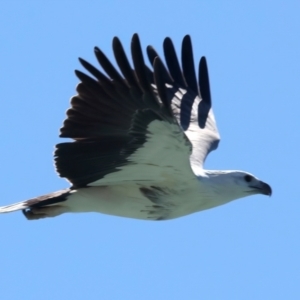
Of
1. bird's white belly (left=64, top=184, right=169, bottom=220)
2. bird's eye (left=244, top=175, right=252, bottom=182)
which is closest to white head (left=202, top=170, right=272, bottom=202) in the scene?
bird's eye (left=244, top=175, right=252, bottom=182)

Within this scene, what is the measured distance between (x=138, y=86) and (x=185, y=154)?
3.13 feet

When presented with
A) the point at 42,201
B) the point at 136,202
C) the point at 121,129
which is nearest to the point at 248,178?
the point at 136,202

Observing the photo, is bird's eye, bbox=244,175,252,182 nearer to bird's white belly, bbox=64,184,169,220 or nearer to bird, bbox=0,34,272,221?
bird, bbox=0,34,272,221

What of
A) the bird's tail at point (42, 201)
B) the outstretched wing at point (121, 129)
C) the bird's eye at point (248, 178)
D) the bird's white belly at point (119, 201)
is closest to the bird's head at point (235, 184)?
the bird's eye at point (248, 178)

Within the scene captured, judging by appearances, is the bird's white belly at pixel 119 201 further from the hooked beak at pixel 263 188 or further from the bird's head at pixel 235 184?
the hooked beak at pixel 263 188

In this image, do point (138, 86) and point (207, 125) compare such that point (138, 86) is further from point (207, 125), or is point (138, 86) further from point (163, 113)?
point (207, 125)

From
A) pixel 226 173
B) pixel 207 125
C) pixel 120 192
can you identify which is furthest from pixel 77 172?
pixel 207 125

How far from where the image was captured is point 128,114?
39.1ft

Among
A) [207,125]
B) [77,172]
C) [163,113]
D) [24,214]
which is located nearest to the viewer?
[163,113]

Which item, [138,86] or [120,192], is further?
[120,192]

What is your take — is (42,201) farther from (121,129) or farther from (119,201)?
(121,129)

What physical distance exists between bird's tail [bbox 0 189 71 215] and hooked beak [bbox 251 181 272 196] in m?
2.26

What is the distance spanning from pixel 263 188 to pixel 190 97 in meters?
2.28

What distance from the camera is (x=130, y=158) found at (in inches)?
486
